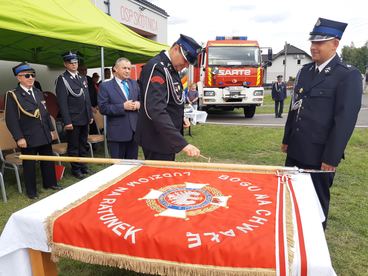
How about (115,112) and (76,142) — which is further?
(76,142)

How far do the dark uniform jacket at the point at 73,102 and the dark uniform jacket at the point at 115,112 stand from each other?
1.93 feet

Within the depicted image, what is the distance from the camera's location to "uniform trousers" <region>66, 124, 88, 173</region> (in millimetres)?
4781

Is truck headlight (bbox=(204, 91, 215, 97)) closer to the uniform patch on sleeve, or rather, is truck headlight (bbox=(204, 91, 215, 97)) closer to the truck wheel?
the truck wheel

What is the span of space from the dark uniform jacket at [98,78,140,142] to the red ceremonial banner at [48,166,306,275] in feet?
7.82

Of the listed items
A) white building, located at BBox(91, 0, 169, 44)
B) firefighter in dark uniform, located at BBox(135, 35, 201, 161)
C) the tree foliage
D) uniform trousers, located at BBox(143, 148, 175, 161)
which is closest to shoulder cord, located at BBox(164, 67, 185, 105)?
firefighter in dark uniform, located at BBox(135, 35, 201, 161)

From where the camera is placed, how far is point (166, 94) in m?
2.42

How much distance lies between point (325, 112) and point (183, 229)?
5.16ft

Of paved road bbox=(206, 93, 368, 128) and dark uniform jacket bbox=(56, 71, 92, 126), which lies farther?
paved road bbox=(206, 93, 368, 128)

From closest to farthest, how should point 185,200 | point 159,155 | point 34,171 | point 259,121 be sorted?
1. point 185,200
2. point 159,155
3. point 34,171
4. point 259,121

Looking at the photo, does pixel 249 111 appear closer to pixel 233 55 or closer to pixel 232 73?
pixel 232 73

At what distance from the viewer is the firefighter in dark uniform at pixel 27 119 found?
147 inches

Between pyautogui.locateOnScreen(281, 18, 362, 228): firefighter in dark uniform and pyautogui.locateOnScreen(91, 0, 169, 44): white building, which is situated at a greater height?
pyautogui.locateOnScreen(91, 0, 169, 44): white building

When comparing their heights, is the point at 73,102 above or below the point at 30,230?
above

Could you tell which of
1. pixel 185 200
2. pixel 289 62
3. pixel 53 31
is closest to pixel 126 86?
pixel 53 31
